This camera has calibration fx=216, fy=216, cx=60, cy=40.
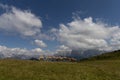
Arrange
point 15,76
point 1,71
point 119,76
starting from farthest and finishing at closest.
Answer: point 119,76, point 1,71, point 15,76

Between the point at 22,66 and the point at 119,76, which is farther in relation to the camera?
the point at 22,66

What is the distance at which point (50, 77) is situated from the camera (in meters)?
38.3

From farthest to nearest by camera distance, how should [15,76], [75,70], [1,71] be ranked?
1. [75,70]
2. [1,71]
3. [15,76]

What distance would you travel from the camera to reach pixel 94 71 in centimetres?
4641

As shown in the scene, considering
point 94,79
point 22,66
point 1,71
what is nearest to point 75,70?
point 94,79

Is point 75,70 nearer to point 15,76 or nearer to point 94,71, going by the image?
point 94,71

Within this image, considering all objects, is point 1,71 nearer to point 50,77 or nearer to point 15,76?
point 15,76

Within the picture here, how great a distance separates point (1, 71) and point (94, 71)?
19.4 meters

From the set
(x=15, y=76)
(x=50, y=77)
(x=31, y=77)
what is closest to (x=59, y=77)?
(x=50, y=77)

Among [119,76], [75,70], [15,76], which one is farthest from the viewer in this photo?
[75,70]

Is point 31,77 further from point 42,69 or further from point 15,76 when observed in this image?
point 42,69

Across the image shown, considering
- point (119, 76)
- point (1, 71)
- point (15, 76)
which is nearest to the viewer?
point (15, 76)

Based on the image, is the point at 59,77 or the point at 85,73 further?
the point at 85,73

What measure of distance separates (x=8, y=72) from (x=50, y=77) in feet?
26.1
